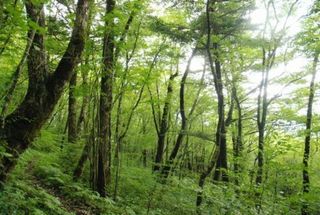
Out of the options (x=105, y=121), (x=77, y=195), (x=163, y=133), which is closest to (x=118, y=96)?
(x=105, y=121)

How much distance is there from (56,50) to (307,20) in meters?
10.3

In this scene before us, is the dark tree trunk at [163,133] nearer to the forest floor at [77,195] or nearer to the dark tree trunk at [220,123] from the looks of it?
the dark tree trunk at [220,123]

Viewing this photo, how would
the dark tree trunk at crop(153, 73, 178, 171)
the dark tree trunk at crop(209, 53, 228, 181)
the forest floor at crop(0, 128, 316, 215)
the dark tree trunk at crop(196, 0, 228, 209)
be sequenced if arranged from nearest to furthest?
1. the forest floor at crop(0, 128, 316, 215)
2. the dark tree trunk at crop(196, 0, 228, 209)
3. the dark tree trunk at crop(209, 53, 228, 181)
4. the dark tree trunk at crop(153, 73, 178, 171)

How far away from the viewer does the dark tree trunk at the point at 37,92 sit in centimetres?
480

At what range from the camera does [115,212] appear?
6.45 metres

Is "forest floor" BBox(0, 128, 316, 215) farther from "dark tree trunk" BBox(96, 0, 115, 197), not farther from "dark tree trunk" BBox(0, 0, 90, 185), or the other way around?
"dark tree trunk" BBox(0, 0, 90, 185)

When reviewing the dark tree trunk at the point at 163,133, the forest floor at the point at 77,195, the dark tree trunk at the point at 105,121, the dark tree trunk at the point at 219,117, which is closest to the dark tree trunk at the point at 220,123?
the dark tree trunk at the point at 219,117

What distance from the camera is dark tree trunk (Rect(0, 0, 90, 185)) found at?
15.7 ft

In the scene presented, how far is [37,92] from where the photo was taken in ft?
16.3

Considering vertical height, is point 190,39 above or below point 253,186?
above

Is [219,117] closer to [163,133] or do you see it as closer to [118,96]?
[118,96]

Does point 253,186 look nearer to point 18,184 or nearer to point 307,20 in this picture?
point 18,184

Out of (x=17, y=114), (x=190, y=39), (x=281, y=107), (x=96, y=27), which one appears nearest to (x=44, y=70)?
(x=17, y=114)

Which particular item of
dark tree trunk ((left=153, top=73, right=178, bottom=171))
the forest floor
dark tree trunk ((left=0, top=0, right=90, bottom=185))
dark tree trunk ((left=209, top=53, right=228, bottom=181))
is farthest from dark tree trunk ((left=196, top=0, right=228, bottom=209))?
dark tree trunk ((left=0, top=0, right=90, bottom=185))
